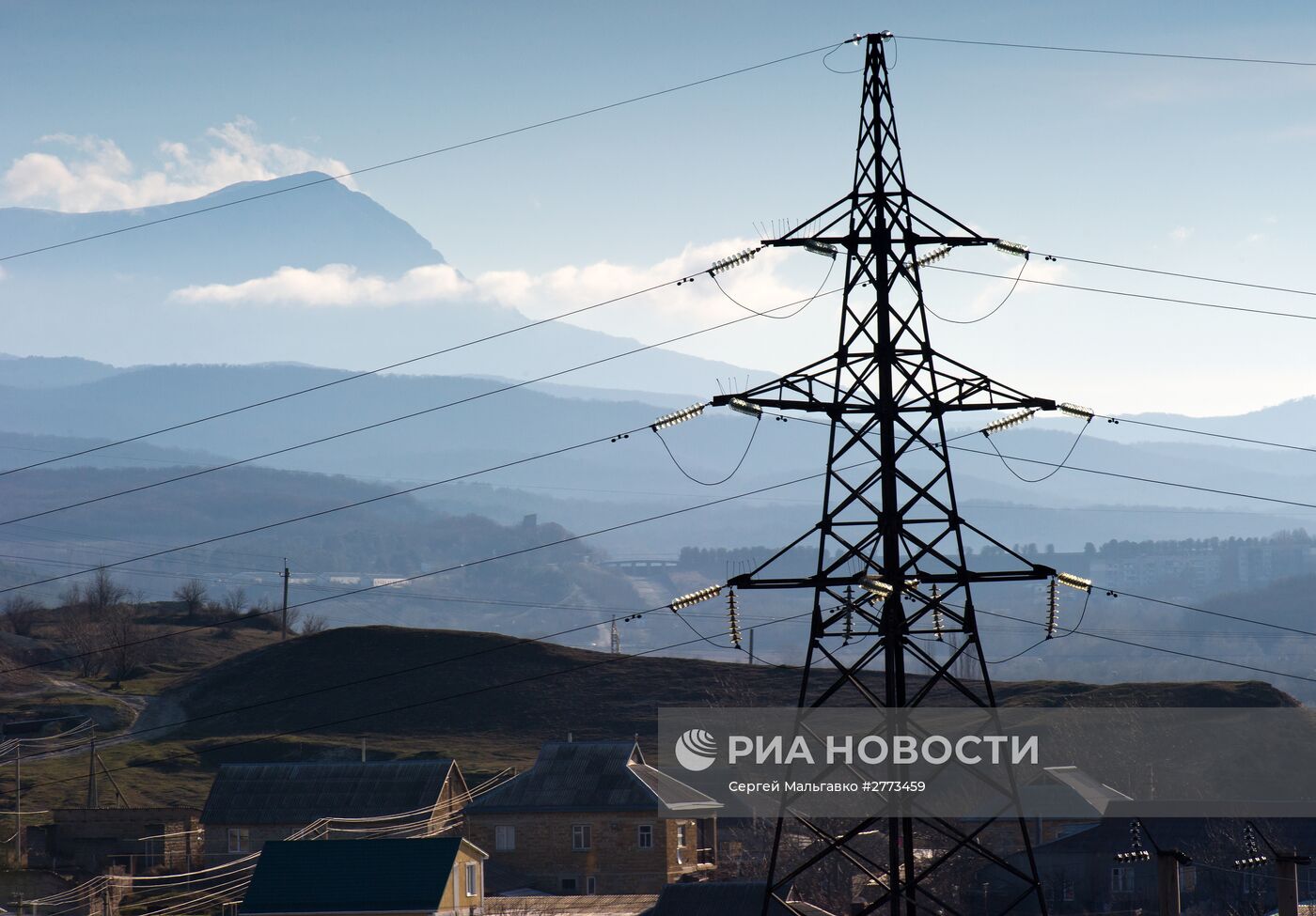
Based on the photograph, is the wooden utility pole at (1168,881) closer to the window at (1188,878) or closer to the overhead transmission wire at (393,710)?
the window at (1188,878)

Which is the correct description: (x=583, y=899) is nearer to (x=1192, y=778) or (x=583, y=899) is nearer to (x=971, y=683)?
(x=1192, y=778)

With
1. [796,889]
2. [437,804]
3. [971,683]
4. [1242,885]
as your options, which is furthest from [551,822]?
[971,683]

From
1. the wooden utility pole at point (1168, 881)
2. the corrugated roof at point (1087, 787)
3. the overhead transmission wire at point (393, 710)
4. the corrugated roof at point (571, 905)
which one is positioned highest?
the overhead transmission wire at point (393, 710)

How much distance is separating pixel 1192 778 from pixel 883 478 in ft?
315

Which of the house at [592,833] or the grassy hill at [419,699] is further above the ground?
the grassy hill at [419,699]

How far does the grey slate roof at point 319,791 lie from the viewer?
96.9 metres

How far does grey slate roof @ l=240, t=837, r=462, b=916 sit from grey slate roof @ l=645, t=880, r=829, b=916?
9902 millimetres

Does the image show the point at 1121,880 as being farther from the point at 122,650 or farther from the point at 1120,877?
the point at 122,650

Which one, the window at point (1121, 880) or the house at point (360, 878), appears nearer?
the house at point (360, 878)

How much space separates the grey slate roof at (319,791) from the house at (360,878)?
29.0 m

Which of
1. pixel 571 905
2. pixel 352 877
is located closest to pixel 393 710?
pixel 571 905

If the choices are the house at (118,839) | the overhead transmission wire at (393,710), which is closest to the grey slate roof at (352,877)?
the house at (118,839)

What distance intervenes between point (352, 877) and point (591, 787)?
1087 inches

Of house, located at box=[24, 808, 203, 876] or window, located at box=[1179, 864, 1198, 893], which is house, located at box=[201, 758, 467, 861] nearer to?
house, located at box=[24, 808, 203, 876]
